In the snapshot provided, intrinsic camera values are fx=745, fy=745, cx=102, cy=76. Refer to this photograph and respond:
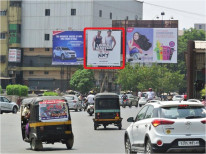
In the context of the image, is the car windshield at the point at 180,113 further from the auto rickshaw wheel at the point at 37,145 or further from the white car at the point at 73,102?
the white car at the point at 73,102

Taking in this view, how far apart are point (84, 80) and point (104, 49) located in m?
18.8

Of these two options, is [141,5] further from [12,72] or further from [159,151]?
[159,151]

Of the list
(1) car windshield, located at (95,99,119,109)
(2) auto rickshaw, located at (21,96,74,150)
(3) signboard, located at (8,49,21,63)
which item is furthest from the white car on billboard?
(2) auto rickshaw, located at (21,96,74,150)

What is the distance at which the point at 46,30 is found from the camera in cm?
12694

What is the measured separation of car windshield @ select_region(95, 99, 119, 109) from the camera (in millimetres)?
34312

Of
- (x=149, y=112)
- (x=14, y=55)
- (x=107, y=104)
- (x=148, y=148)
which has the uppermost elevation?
(x=14, y=55)

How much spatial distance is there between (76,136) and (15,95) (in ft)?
154

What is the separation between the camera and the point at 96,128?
34219 millimetres

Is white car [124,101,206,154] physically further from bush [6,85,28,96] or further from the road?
bush [6,85,28,96]

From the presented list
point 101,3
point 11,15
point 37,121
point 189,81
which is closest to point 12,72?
point 11,15

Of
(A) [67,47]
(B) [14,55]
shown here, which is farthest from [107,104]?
(B) [14,55]

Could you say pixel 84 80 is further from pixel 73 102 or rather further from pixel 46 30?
pixel 73 102

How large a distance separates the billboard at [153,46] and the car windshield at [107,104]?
7307 centimetres

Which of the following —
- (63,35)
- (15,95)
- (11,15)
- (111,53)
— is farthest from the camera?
(11,15)
